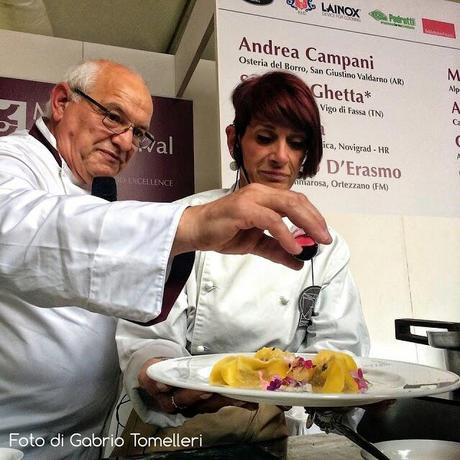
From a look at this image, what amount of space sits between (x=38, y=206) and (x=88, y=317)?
45 centimetres

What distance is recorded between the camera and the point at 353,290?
1107 millimetres

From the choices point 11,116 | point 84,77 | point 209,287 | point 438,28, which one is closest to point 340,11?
point 438,28

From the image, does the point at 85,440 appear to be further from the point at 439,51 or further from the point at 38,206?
the point at 439,51

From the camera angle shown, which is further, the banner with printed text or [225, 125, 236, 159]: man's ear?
the banner with printed text

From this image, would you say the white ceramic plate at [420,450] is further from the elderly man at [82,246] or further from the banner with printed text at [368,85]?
the banner with printed text at [368,85]

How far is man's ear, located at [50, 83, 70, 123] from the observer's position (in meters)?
1.09

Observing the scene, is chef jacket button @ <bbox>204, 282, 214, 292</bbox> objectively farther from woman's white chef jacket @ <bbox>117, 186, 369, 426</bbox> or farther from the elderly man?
the elderly man

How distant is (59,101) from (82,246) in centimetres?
72

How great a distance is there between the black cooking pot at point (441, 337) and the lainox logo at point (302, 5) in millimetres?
1174

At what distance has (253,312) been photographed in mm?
988

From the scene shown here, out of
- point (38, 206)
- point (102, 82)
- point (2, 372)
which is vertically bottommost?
point (2, 372)

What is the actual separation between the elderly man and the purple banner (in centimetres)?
90

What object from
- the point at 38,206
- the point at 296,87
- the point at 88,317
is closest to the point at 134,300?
the point at 38,206

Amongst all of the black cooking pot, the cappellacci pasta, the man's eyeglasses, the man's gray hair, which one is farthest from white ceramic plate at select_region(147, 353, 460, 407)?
the man's gray hair
